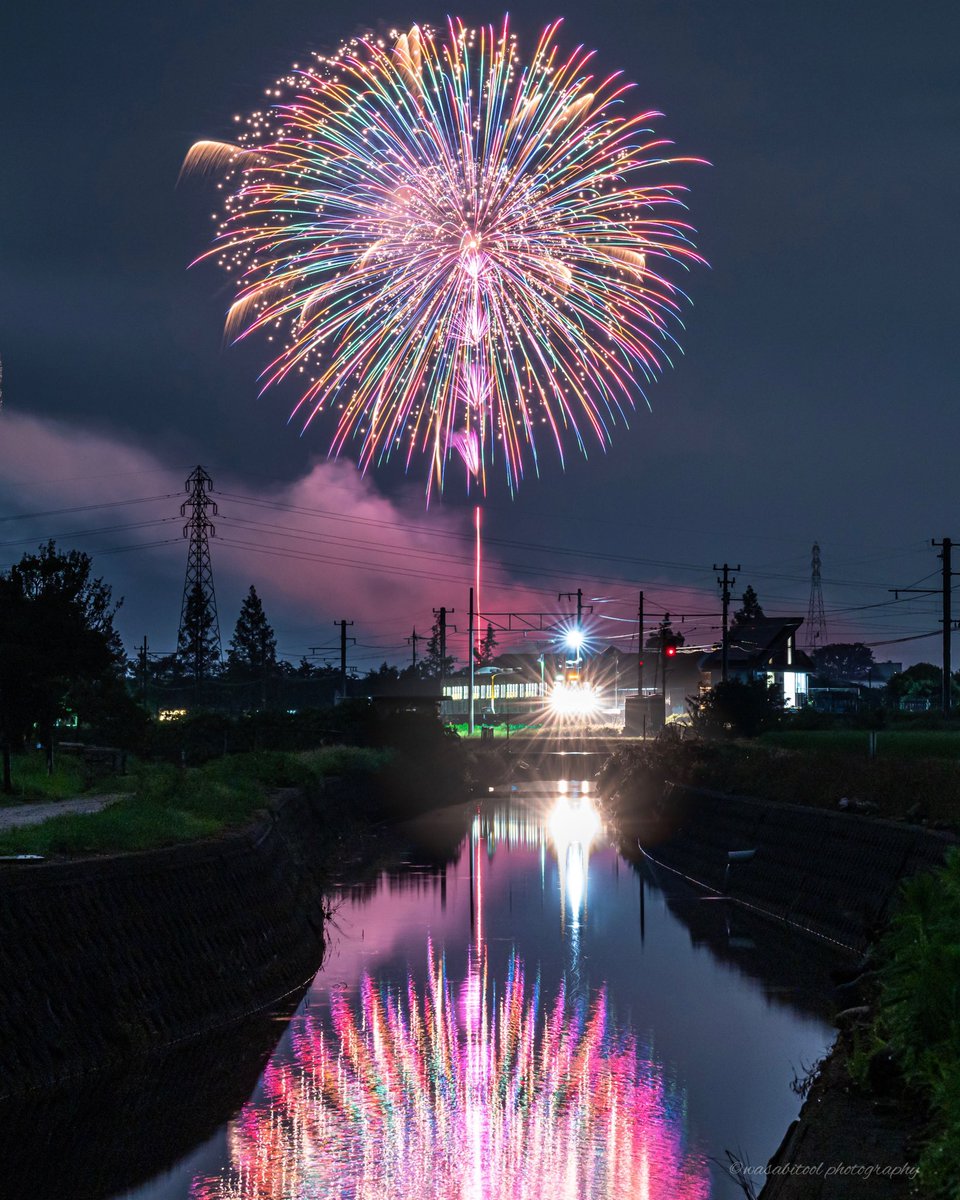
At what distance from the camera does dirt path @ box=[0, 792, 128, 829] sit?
2922cm

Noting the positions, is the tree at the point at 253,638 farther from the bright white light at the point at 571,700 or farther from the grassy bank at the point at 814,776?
the grassy bank at the point at 814,776

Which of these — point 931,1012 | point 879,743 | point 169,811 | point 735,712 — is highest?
point 735,712

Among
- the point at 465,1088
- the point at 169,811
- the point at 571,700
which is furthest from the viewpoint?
the point at 571,700

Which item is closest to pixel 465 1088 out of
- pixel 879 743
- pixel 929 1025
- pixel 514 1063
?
pixel 514 1063

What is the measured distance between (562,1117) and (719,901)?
72.9ft

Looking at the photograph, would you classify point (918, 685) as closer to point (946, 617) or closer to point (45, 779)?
point (946, 617)

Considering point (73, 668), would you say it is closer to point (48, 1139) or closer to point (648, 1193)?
point (48, 1139)

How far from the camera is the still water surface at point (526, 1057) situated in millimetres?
17047

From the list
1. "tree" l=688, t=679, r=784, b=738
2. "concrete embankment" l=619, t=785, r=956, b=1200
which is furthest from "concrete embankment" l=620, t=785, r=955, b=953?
"tree" l=688, t=679, r=784, b=738

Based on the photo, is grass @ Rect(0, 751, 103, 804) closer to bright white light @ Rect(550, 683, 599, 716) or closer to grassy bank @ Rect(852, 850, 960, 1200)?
grassy bank @ Rect(852, 850, 960, 1200)

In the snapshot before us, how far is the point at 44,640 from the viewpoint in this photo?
39.2 m

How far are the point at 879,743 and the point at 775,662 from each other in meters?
71.6

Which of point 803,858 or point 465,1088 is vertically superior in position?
point 803,858

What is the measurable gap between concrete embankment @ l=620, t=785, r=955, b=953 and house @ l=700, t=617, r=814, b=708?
75.1m
